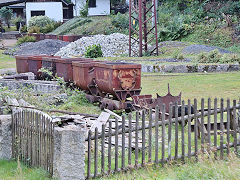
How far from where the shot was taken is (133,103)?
42.5ft

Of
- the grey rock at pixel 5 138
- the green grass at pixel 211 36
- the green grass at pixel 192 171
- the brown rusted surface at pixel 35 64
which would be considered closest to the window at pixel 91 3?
the green grass at pixel 211 36

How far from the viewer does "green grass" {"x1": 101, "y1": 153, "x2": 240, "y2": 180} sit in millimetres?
6484

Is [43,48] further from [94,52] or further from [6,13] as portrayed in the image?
[6,13]

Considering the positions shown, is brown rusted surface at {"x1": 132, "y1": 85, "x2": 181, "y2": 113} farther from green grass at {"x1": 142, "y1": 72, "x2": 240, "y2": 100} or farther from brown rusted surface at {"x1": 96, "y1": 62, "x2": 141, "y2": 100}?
green grass at {"x1": 142, "y1": 72, "x2": 240, "y2": 100}

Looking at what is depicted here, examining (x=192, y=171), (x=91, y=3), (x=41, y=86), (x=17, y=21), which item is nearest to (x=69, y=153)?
(x=192, y=171)

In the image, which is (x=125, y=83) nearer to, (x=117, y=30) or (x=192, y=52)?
(x=192, y=52)

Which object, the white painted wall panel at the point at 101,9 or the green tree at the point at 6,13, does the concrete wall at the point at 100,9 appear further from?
the green tree at the point at 6,13

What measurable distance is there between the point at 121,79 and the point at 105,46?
66.7ft

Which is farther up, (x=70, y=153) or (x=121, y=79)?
(x=121, y=79)

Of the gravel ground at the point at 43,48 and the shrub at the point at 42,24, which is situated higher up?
the shrub at the point at 42,24

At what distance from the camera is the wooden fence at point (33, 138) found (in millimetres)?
7696

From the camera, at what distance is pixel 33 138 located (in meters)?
8.16

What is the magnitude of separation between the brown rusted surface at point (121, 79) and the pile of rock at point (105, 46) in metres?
18.1

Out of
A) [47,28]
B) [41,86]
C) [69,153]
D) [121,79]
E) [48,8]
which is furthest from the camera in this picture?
[48,8]
